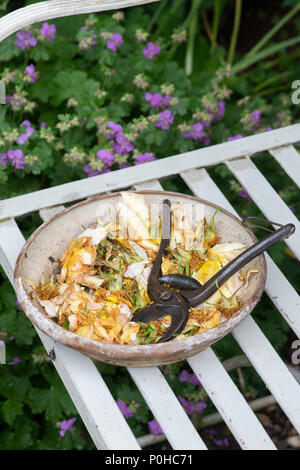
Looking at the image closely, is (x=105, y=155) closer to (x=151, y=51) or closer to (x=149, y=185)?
(x=149, y=185)

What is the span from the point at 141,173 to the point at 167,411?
1.76 ft

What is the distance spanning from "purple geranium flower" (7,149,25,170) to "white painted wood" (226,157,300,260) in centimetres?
56

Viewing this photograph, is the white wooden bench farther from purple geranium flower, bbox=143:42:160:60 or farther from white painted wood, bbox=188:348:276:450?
purple geranium flower, bbox=143:42:160:60

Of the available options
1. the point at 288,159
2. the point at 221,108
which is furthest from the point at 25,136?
the point at 288,159

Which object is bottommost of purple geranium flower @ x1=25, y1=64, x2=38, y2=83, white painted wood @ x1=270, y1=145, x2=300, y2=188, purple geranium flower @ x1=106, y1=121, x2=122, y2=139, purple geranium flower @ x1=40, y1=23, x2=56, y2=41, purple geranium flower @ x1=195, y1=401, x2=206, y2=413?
purple geranium flower @ x1=195, y1=401, x2=206, y2=413

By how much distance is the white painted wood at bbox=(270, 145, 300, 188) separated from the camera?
4.39 feet

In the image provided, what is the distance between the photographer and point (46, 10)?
3.87ft

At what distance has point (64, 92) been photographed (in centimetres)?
175

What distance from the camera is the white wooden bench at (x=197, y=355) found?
0.95 m

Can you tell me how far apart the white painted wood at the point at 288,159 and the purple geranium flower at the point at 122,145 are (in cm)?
42

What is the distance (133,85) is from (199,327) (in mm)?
1127

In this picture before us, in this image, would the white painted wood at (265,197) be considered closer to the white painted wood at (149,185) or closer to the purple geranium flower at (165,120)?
the white painted wood at (149,185)


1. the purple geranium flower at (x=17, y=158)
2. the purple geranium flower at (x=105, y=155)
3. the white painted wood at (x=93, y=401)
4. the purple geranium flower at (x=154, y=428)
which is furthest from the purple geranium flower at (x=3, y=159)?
the purple geranium flower at (x=154, y=428)

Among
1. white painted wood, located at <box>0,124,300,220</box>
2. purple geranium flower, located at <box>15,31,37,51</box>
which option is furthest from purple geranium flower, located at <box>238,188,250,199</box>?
purple geranium flower, located at <box>15,31,37,51</box>
